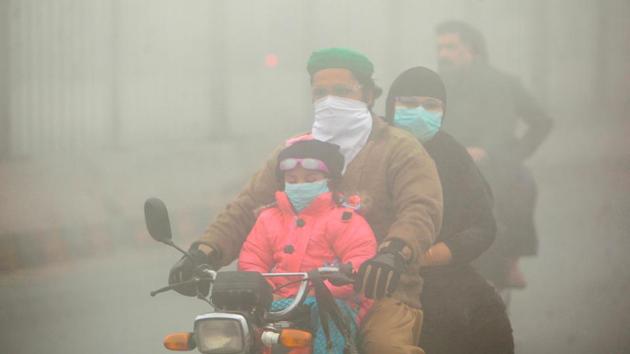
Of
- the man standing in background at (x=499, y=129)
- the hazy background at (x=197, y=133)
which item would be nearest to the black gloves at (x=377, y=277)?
the hazy background at (x=197, y=133)

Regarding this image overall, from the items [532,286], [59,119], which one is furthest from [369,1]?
[59,119]

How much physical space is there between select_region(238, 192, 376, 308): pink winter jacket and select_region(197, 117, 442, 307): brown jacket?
0.13m

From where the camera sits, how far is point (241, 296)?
286cm

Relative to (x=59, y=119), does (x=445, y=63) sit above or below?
above

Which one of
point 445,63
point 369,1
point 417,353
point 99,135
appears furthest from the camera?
point 99,135

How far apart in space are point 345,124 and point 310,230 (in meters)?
0.55

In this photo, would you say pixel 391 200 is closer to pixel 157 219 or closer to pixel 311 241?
pixel 311 241

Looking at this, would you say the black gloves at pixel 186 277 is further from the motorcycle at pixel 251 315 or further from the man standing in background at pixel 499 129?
the man standing in background at pixel 499 129

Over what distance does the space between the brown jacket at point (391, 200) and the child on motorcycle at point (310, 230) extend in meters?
0.12

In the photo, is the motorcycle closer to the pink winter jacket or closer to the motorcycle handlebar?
the motorcycle handlebar

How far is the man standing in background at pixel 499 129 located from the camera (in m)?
4.37

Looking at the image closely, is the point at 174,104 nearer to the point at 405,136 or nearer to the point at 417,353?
the point at 405,136

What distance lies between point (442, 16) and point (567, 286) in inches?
58.3

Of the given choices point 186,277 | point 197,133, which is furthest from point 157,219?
point 197,133
